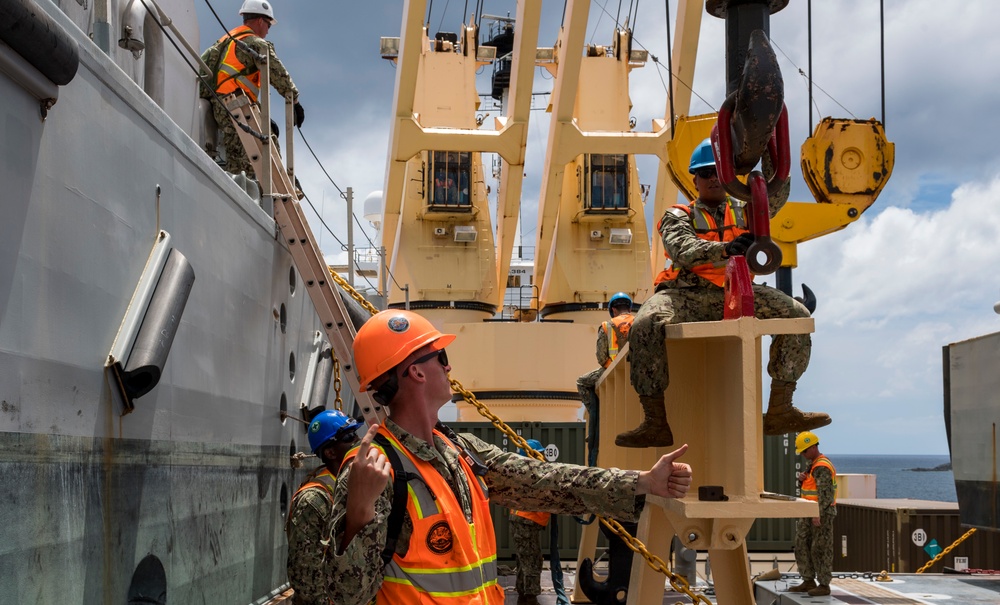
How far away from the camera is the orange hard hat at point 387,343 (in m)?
3.09

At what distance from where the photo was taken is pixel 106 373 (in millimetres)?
4188

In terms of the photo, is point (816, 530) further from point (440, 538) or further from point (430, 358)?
point (440, 538)

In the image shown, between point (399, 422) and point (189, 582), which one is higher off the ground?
point (399, 422)

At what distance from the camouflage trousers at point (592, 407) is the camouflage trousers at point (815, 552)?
2254 millimetres

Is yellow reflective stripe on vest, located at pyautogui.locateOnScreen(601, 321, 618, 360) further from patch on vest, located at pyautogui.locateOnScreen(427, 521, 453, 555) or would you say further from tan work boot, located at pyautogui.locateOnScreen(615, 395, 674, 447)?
patch on vest, located at pyautogui.locateOnScreen(427, 521, 453, 555)

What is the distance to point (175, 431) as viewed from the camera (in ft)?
16.5

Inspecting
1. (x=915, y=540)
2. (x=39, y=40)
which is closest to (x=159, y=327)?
(x=39, y=40)

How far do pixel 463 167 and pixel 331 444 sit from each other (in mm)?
12025

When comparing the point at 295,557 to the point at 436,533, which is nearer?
the point at 436,533

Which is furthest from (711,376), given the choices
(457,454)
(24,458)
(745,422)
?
(24,458)

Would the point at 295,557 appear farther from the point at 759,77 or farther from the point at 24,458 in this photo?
the point at 759,77

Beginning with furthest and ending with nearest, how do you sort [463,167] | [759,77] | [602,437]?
[463,167] < [602,437] < [759,77]

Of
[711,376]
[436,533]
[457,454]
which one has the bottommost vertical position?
[436,533]

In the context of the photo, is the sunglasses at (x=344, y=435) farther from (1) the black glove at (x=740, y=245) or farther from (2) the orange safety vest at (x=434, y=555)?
(2) the orange safety vest at (x=434, y=555)
